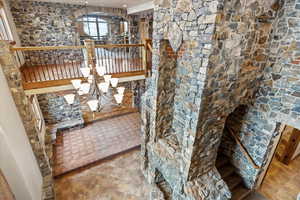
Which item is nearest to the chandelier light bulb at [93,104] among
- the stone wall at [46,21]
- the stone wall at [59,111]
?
the stone wall at [59,111]

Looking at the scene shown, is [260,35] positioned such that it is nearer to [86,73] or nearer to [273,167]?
[86,73]

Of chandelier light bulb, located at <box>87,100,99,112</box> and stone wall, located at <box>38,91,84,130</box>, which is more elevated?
chandelier light bulb, located at <box>87,100,99,112</box>

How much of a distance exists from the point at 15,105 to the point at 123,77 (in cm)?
266

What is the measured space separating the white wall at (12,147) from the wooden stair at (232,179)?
4.17 metres

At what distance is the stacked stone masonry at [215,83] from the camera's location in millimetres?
2074

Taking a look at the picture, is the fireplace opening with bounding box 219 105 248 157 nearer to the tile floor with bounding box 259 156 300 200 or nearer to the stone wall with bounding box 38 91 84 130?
the tile floor with bounding box 259 156 300 200

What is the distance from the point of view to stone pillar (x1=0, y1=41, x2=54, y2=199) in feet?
8.93

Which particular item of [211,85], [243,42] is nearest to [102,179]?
[211,85]

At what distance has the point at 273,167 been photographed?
450cm

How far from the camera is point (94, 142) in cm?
561

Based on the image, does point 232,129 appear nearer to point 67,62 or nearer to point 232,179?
point 232,179

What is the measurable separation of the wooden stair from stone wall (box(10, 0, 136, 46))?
7131 mm

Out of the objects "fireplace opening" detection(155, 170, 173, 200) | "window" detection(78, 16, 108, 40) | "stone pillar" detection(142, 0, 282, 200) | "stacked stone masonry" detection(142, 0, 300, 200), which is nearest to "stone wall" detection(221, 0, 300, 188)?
"stacked stone masonry" detection(142, 0, 300, 200)

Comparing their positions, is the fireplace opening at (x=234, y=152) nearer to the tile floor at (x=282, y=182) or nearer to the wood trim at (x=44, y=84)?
the tile floor at (x=282, y=182)
